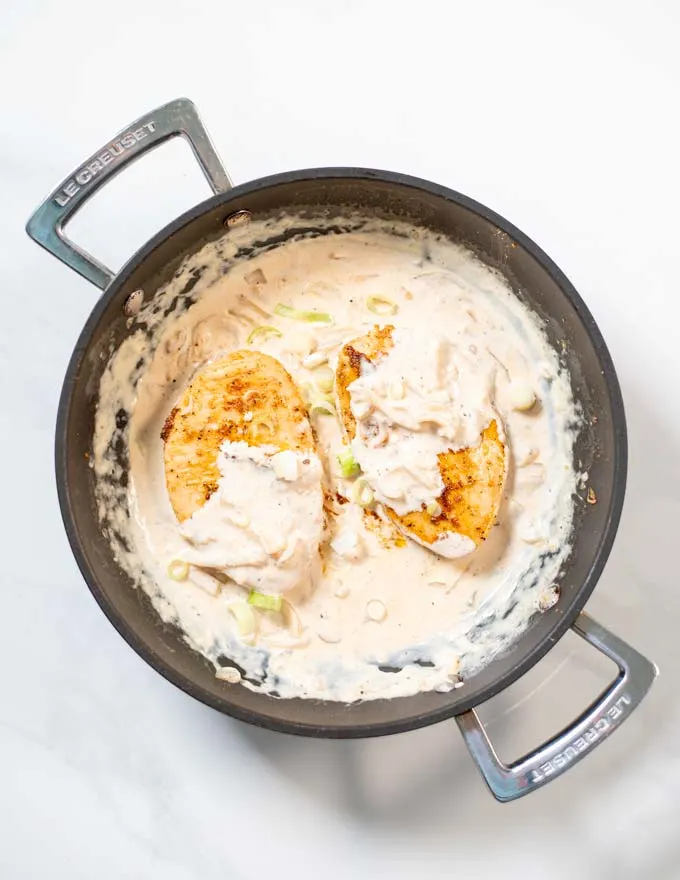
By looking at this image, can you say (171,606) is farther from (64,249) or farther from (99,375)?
(64,249)

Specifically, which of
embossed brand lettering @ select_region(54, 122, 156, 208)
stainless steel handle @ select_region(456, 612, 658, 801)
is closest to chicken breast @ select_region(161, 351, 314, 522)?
embossed brand lettering @ select_region(54, 122, 156, 208)

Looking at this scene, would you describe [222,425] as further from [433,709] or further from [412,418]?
[433,709]

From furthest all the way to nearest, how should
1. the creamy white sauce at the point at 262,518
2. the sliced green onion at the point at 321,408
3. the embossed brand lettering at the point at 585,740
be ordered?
1. the sliced green onion at the point at 321,408
2. the creamy white sauce at the point at 262,518
3. the embossed brand lettering at the point at 585,740

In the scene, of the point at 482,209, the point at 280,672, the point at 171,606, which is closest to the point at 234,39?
the point at 482,209

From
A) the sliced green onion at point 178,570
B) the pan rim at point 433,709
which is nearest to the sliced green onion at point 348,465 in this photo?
the sliced green onion at point 178,570

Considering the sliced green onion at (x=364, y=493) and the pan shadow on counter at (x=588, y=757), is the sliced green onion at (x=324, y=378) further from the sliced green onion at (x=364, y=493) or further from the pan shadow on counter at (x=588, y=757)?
the pan shadow on counter at (x=588, y=757)
